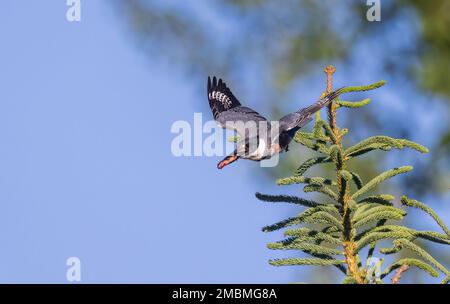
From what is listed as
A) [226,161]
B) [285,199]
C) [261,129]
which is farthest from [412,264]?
[261,129]

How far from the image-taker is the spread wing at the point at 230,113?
7477 mm

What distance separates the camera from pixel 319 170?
16.1 metres

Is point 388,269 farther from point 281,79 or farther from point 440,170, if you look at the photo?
point 281,79

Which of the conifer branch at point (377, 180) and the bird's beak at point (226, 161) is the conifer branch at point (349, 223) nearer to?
the conifer branch at point (377, 180)

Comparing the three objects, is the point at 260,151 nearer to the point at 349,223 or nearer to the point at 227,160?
the point at 227,160

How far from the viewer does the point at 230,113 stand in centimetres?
820

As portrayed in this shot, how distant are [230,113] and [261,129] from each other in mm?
1054

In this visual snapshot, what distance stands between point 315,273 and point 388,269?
10.2m

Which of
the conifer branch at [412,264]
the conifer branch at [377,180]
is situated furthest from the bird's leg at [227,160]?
the conifer branch at [412,264]

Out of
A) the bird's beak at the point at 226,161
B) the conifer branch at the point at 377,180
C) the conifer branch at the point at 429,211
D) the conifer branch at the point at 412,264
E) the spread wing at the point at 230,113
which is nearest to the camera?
the conifer branch at the point at 412,264

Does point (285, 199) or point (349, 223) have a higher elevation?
point (285, 199)

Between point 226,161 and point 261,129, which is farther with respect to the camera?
point 261,129
